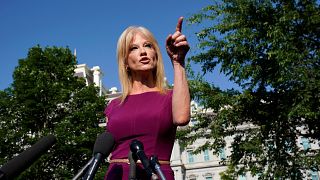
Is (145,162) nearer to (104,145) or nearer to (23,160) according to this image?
(104,145)

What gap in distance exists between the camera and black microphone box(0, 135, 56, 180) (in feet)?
4.58

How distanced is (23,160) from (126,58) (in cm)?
129

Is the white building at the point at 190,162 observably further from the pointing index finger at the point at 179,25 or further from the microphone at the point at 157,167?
the microphone at the point at 157,167

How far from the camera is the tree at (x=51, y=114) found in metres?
18.2

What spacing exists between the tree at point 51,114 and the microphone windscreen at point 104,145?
16426 mm

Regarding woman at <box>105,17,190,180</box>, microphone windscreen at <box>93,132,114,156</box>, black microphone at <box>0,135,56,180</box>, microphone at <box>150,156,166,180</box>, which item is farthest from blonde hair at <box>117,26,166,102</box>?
black microphone at <box>0,135,56,180</box>

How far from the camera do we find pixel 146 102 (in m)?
2.44

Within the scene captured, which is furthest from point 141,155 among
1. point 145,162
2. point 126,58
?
point 126,58

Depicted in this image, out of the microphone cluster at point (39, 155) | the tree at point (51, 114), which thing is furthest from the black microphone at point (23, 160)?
the tree at point (51, 114)

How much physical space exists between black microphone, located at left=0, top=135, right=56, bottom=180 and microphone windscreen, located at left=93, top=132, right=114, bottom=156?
0.81 feet

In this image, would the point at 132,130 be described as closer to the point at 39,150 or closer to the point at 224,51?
the point at 39,150

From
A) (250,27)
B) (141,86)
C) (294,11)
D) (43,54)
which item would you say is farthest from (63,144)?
(141,86)

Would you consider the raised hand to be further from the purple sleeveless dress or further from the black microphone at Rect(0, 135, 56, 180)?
the black microphone at Rect(0, 135, 56, 180)

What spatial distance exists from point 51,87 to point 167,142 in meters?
18.4
